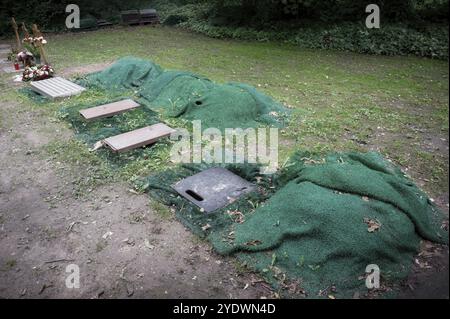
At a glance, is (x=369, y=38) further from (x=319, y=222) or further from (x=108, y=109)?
(x=319, y=222)

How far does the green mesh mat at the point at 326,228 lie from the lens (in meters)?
2.94

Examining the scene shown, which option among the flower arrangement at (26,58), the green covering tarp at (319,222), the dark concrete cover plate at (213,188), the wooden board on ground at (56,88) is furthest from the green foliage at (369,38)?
the dark concrete cover plate at (213,188)

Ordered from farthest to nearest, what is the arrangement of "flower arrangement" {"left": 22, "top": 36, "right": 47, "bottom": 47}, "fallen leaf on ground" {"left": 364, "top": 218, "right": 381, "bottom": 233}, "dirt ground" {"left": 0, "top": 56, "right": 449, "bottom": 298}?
"flower arrangement" {"left": 22, "top": 36, "right": 47, "bottom": 47}, "fallen leaf on ground" {"left": 364, "top": 218, "right": 381, "bottom": 233}, "dirt ground" {"left": 0, "top": 56, "right": 449, "bottom": 298}

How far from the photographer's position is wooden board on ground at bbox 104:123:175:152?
4.89 metres

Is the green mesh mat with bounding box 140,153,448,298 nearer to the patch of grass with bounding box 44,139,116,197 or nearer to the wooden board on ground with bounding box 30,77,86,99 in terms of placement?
the patch of grass with bounding box 44,139,116,197

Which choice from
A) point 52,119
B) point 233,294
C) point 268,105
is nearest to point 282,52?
point 268,105

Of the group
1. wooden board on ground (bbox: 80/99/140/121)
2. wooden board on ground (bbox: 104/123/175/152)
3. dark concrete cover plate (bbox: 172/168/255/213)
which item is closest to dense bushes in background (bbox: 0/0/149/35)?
wooden board on ground (bbox: 80/99/140/121)

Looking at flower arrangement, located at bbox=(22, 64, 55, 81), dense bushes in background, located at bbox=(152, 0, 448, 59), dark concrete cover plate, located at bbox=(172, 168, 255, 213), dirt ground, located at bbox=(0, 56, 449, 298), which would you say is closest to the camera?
dirt ground, located at bbox=(0, 56, 449, 298)

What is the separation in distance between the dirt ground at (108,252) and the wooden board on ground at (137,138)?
82cm

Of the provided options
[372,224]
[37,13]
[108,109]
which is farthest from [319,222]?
[37,13]

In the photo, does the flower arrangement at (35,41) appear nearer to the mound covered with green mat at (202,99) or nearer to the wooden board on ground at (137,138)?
the mound covered with green mat at (202,99)

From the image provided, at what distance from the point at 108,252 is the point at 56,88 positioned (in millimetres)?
5080

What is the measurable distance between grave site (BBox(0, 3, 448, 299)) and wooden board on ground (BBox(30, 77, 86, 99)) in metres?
0.04
